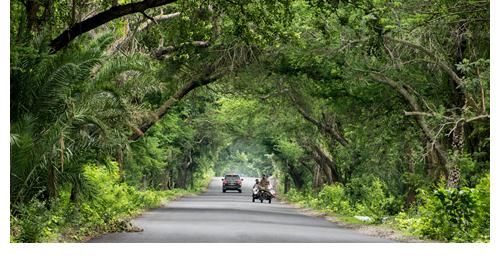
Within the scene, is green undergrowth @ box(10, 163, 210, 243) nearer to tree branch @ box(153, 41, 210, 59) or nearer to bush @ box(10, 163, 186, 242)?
bush @ box(10, 163, 186, 242)

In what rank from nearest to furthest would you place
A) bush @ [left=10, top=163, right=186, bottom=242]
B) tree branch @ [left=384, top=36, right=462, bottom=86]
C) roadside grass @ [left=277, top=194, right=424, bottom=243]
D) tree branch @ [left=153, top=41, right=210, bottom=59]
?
bush @ [left=10, top=163, right=186, bottom=242] < roadside grass @ [left=277, top=194, right=424, bottom=243] < tree branch @ [left=384, top=36, right=462, bottom=86] < tree branch @ [left=153, top=41, right=210, bottom=59]

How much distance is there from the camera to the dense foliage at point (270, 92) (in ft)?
54.0

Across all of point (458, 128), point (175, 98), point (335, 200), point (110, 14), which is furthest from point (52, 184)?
point (335, 200)

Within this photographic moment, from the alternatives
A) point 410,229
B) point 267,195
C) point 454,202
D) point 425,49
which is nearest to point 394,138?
point 425,49

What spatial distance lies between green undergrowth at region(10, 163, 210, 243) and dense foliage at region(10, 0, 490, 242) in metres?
0.05

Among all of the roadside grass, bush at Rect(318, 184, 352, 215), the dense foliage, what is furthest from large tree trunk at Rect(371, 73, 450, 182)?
bush at Rect(318, 184, 352, 215)

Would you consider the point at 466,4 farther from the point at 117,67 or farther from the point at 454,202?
the point at 117,67

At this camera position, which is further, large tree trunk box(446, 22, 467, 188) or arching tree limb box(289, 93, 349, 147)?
arching tree limb box(289, 93, 349, 147)

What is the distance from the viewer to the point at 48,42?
16.4 m

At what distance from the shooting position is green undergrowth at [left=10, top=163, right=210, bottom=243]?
14625mm

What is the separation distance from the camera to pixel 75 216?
18109mm

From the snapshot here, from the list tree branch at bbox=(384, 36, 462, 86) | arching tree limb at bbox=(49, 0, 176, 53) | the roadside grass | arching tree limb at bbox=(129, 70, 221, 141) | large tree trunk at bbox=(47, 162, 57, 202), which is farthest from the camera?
arching tree limb at bbox=(129, 70, 221, 141)

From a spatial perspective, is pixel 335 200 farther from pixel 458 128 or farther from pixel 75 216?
pixel 75 216

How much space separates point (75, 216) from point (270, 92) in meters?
17.3
